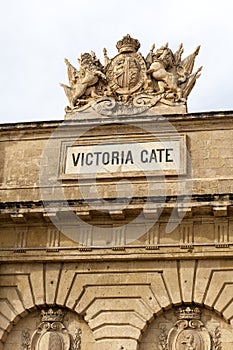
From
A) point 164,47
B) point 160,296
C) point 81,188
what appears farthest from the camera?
point 164,47

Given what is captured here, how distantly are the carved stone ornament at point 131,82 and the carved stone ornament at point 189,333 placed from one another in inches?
171

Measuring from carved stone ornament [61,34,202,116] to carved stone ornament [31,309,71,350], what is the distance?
14.6ft

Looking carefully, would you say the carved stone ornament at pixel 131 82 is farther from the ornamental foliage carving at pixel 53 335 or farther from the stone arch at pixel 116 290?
the ornamental foliage carving at pixel 53 335

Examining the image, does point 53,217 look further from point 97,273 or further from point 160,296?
point 160,296

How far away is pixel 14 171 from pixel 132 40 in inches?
155

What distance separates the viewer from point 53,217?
15.3 m

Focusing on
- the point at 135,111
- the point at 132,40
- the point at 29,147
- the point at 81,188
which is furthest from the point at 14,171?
the point at 132,40

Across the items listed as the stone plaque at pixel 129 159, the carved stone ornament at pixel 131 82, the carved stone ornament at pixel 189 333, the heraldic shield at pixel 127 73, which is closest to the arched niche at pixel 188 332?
the carved stone ornament at pixel 189 333

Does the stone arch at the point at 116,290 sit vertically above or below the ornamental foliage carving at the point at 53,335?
above

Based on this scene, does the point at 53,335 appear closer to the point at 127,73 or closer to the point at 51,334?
the point at 51,334

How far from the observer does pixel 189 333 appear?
47.0 ft

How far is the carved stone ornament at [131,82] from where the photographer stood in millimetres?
16531

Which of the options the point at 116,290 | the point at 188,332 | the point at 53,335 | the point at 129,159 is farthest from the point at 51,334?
the point at 129,159

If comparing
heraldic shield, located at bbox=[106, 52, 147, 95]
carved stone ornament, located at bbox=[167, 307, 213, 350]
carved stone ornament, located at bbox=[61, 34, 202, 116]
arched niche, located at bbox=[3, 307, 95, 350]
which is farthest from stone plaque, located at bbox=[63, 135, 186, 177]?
arched niche, located at bbox=[3, 307, 95, 350]
